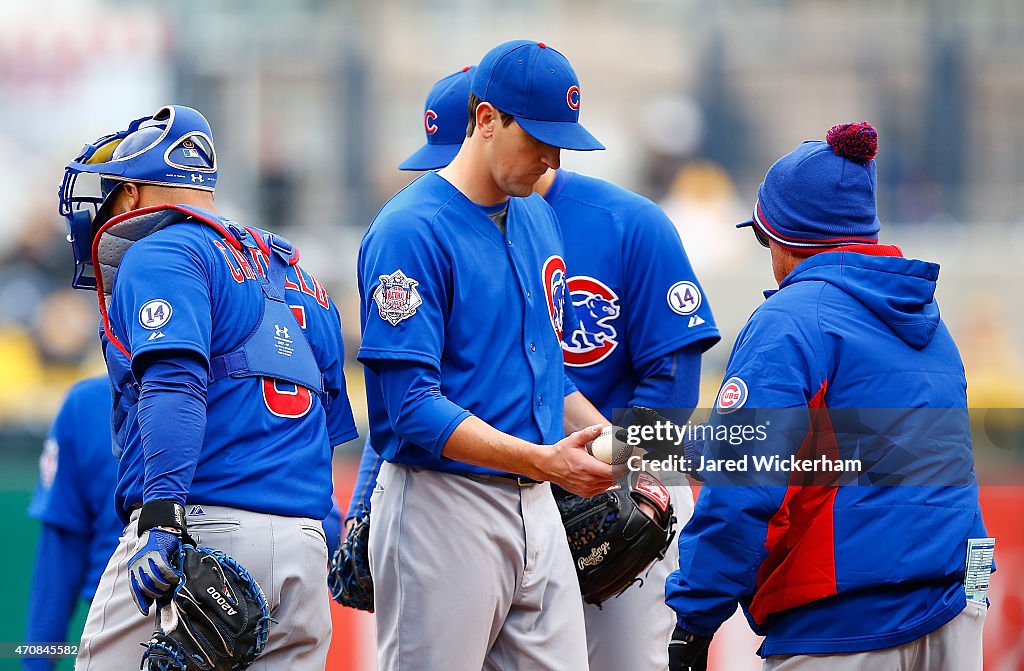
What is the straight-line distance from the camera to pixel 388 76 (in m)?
14.9

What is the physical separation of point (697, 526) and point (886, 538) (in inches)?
17.5

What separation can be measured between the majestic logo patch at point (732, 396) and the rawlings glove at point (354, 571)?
1.24 m

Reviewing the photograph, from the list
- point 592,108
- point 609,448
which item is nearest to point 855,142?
point 609,448

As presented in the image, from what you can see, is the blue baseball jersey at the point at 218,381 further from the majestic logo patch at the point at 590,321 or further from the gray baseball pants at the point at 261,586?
the majestic logo patch at the point at 590,321

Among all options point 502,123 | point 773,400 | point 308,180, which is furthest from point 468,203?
point 308,180

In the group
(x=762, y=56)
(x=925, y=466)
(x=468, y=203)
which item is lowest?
(x=925, y=466)

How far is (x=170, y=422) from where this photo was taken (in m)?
3.67

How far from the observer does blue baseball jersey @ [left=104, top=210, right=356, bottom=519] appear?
12.4 feet

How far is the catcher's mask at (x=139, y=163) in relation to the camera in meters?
4.10

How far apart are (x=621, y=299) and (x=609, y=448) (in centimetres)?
105

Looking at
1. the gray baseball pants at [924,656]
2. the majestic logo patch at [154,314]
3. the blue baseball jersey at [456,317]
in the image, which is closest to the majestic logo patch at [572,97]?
the blue baseball jersey at [456,317]

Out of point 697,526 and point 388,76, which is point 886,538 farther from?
point 388,76

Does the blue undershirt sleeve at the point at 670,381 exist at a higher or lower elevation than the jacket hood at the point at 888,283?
lower

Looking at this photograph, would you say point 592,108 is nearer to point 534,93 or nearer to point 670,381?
point 670,381
